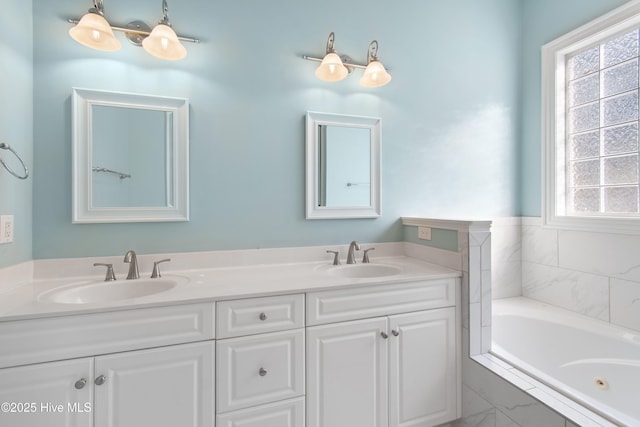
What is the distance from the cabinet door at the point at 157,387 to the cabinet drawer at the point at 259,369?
0.05m

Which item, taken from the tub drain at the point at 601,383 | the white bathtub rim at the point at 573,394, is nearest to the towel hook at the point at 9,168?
the white bathtub rim at the point at 573,394

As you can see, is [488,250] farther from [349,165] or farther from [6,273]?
[6,273]

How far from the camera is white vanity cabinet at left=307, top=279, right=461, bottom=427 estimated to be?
1.34 meters

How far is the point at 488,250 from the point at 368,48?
1.49 meters

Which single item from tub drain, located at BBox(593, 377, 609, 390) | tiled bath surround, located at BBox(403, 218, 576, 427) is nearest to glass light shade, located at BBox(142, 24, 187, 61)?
tiled bath surround, located at BBox(403, 218, 576, 427)

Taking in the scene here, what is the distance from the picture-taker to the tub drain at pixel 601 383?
162cm

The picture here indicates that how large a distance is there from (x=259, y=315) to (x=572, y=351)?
1.94 metres

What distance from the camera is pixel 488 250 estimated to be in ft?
5.12

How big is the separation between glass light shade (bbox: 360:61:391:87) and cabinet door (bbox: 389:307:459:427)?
1.41 metres

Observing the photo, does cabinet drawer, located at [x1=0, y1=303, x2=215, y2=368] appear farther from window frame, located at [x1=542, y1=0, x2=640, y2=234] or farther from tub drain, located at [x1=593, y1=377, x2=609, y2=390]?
window frame, located at [x1=542, y1=0, x2=640, y2=234]

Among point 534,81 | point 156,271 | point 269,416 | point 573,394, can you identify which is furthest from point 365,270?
point 534,81

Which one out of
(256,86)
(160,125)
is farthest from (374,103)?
(160,125)

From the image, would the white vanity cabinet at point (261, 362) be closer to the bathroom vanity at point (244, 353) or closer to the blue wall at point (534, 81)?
the bathroom vanity at point (244, 353)

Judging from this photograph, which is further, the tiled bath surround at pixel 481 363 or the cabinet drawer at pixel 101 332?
the tiled bath surround at pixel 481 363
